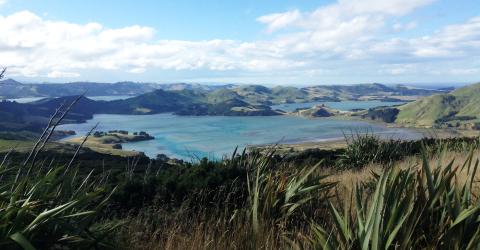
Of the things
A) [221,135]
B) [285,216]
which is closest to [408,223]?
[285,216]

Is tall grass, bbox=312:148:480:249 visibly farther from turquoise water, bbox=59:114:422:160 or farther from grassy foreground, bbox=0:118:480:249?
turquoise water, bbox=59:114:422:160

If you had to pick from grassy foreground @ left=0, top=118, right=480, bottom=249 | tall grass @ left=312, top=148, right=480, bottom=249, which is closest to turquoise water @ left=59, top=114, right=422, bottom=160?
grassy foreground @ left=0, top=118, right=480, bottom=249

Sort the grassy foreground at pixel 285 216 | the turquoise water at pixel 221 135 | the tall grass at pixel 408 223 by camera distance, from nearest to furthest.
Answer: the grassy foreground at pixel 285 216 < the tall grass at pixel 408 223 < the turquoise water at pixel 221 135

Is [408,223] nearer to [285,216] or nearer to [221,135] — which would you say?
[285,216]

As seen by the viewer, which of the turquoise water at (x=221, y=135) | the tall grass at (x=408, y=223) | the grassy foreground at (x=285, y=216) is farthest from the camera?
the turquoise water at (x=221, y=135)

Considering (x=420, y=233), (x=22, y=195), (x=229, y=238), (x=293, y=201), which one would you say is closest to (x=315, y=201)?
(x=293, y=201)

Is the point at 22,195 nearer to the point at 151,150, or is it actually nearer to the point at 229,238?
the point at 229,238

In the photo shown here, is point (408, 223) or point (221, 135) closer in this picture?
point (408, 223)

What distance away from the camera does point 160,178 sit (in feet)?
25.5

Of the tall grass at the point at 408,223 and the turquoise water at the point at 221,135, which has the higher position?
the tall grass at the point at 408,223

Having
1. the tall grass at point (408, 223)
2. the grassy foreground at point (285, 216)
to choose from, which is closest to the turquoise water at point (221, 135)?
the grassy foreground at point (285, 216)

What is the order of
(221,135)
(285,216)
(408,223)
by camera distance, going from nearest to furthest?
(408,223), (285,216), (221,135)

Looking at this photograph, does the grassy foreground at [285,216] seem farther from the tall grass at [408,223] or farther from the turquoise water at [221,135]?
the turquoise water at [221,135]

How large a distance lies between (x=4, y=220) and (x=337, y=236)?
2435 millimetres
